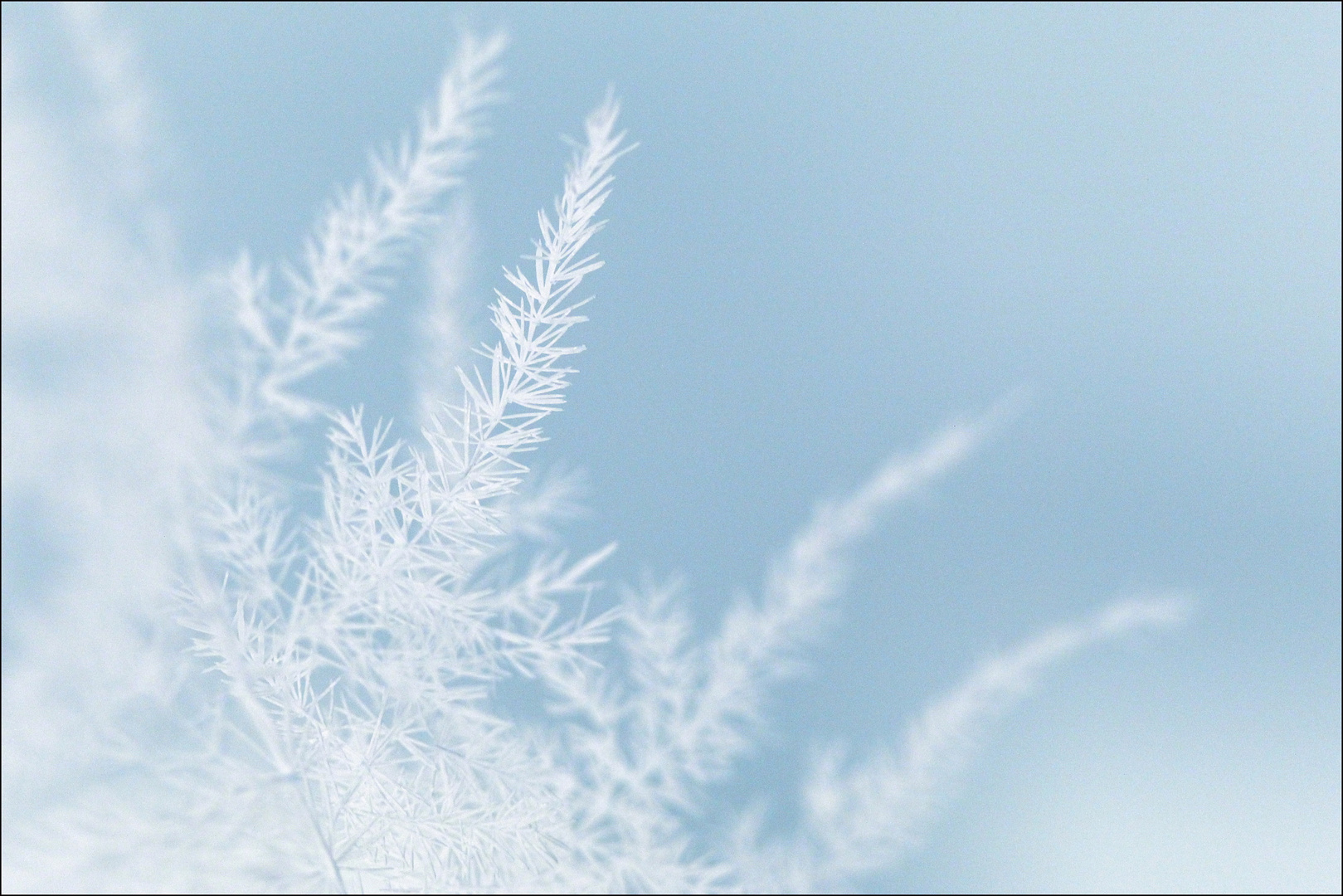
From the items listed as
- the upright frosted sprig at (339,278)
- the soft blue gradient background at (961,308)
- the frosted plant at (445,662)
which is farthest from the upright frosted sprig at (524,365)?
the soft blue gradient background at (961,308)

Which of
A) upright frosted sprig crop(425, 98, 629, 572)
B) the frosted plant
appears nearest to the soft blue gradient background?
the frosted plant

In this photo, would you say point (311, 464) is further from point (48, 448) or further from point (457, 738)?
point (457, 738)

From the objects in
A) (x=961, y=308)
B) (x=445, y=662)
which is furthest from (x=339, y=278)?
(x=961, y=308)

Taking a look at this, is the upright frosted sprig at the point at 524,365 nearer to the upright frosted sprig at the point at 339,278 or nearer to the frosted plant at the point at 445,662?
the frosted plant at the point at 445,662

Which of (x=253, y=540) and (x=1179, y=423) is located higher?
(x=1179, y=423)

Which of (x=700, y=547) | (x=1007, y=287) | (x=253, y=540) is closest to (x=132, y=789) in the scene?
(x=253, y=540)

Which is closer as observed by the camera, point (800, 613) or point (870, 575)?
point (800, 613)

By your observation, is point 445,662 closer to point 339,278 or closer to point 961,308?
point 339,278

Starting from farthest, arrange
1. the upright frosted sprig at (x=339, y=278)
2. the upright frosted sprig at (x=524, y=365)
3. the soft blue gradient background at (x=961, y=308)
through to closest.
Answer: the soft blue gradient background at (x=961, y=308)
the upright frosted sprig at (x=339, y=278)
the upright frosted sprig at (x=524, y=365)
